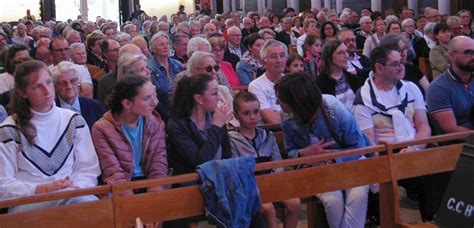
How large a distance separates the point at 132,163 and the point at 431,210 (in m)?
2.03

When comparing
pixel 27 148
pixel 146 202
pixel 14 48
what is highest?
pixel 14 48

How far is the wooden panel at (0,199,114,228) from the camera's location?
322cm

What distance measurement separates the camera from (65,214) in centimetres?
330

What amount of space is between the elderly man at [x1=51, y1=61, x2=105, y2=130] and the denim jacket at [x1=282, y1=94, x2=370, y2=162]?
55.0 inches

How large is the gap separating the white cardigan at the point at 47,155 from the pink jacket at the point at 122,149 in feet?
0.25

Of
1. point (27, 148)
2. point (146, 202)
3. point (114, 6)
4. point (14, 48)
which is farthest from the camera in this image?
point (114, 6)

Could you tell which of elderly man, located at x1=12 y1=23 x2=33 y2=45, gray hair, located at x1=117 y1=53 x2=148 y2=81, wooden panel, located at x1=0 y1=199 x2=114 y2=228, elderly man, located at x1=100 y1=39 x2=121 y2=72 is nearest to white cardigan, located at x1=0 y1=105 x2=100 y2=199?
wooden panel, located at x1=0 y1=199 x2=114 y2=228

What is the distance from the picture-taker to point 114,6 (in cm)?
2825

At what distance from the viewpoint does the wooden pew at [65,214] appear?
10.4ft

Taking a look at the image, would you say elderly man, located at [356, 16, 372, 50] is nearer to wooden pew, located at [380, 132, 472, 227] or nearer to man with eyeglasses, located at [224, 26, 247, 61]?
man with eyeglasses, located at [224, 26, 247, 61]

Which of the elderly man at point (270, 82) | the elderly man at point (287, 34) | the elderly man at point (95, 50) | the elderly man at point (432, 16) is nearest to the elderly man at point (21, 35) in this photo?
the elderly man at point (287, 34)

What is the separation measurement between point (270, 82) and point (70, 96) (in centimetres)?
178

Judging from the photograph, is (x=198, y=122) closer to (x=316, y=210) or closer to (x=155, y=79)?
(x=316, y=210)

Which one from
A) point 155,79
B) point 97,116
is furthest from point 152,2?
point 97,116
